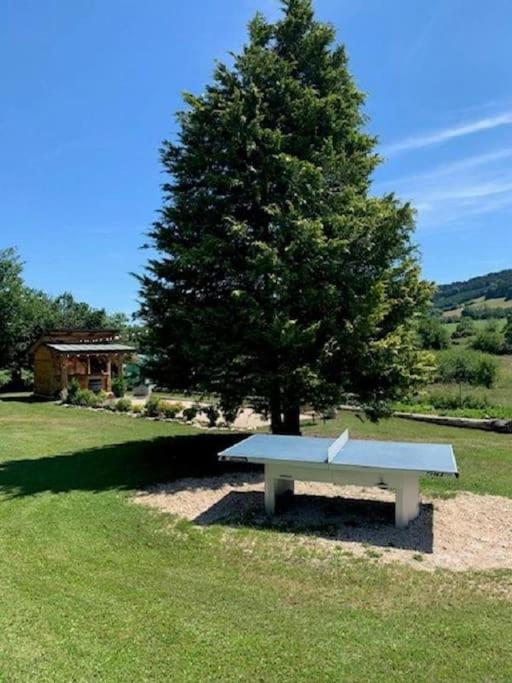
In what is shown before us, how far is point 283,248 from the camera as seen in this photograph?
10438 millimetres

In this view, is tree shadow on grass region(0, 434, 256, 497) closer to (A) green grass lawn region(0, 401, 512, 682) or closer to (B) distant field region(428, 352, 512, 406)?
(A) green grass lawn region(0, 401, 512, 682)

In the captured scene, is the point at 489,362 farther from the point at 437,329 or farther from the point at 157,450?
the point at 157,450

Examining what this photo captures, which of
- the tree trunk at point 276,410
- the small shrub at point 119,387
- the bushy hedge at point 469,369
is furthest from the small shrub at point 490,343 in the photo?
the tree trunk at point 276,410

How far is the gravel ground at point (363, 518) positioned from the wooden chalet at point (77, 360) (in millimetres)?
18161

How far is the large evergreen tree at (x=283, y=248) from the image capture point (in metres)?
10.3

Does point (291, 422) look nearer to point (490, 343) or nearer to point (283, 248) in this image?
point (283, 248)

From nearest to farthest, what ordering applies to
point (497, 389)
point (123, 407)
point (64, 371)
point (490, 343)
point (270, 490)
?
point (270, 490)
point (123, 407)
point (497, 389)
point (64, 371)
point (490, 343)

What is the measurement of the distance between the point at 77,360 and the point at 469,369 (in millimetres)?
19410

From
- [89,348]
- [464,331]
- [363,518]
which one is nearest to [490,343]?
[464,331]

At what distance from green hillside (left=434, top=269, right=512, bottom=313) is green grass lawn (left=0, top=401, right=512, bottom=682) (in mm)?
67189

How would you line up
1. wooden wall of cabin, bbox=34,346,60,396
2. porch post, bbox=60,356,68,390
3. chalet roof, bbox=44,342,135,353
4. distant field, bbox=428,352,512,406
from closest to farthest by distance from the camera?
1. distant field, bbox=428,352,512,406
2. porch post, bbox=60,356,68,390
3. chalet roof, bbox=44,342,135,353
4. wooden wall of cabin, bbox=34,346,60,396

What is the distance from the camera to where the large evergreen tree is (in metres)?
10.3

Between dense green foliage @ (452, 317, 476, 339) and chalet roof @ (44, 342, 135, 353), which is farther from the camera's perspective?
dense green foliage @ (452, 317, 476, 339)

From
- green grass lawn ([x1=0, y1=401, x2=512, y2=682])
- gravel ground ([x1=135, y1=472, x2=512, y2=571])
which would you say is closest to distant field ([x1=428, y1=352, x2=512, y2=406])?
gravel ground ([x1=135, y1=472, x2=512, y2=571])
